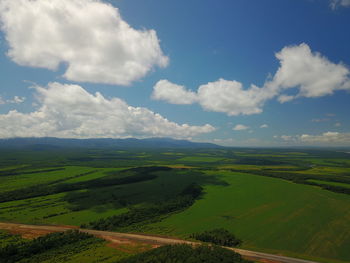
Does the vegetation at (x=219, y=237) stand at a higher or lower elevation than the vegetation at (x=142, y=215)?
higher

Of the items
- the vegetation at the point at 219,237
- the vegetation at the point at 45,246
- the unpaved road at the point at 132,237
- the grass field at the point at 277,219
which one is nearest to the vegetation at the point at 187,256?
the unpaved road at the point at 132,237

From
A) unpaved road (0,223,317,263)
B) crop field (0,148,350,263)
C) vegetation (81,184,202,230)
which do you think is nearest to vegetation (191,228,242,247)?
crop field (0,148,350,263)

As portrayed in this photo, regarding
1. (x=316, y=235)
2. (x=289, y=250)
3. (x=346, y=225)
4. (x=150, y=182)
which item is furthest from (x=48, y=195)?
(x=346, y=225)

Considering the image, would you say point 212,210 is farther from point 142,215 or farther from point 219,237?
point 142,215

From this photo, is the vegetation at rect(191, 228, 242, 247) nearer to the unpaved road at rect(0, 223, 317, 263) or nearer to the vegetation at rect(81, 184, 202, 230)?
the unpaved road at rect(0, 223, 317, 263)

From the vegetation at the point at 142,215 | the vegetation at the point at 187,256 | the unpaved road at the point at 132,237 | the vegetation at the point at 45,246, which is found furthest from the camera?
the vegetation at the point at 142,215

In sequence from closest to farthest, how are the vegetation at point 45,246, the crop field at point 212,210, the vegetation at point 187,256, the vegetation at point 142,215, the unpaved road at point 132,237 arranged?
the vegetation at point 187,256 < the vegetation at point 45,246 < the unpaved road at point 132,237 < the crop field at point 212,210 < the vegetation at point 142,215

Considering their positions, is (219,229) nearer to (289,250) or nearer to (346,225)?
(289,250)

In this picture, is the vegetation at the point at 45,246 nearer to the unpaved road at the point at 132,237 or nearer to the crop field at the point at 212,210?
the unpaved road at the point at 132,237
